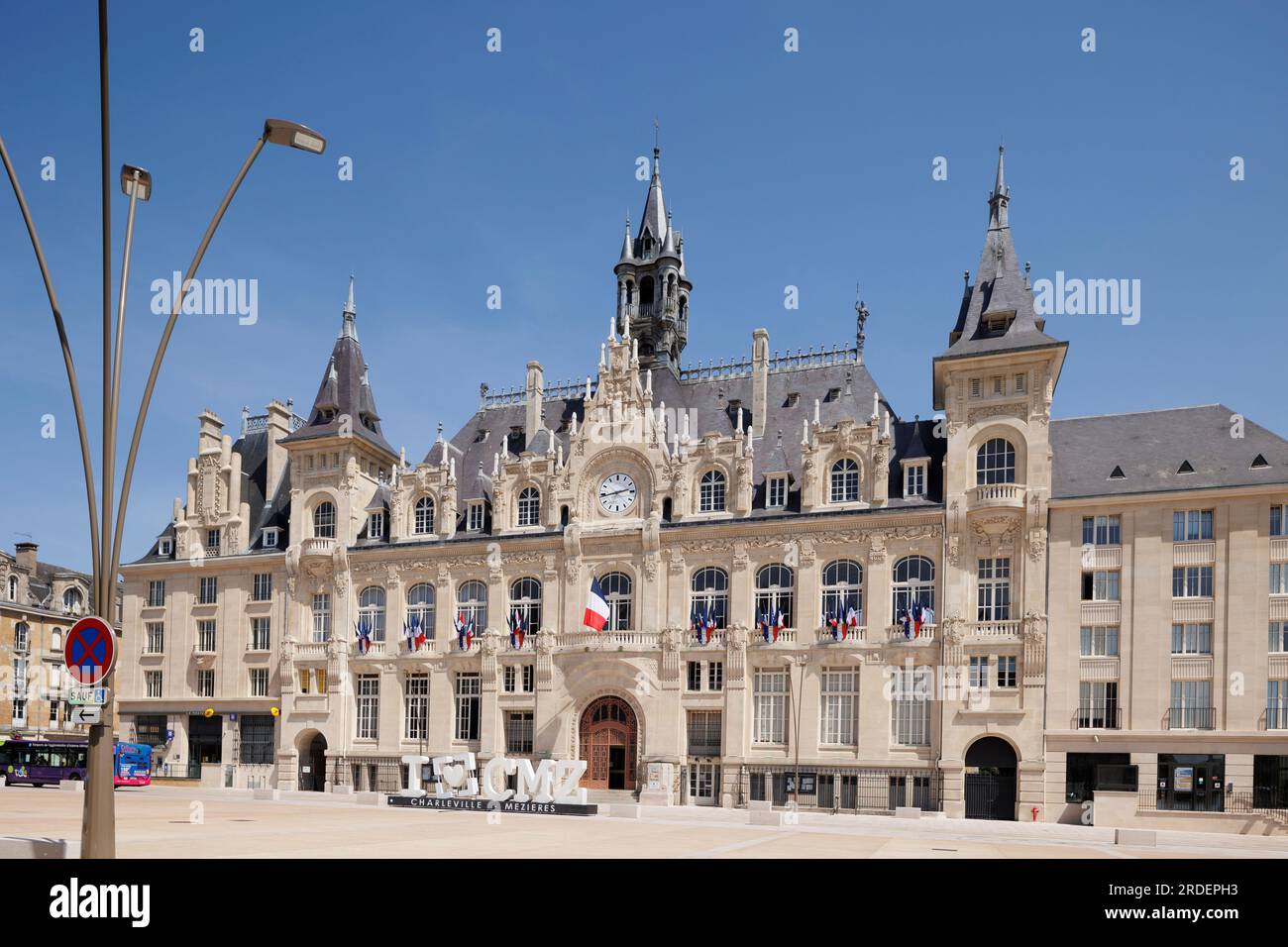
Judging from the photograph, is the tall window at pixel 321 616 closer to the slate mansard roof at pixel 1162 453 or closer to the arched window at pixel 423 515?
the arched window at pixel 423 515

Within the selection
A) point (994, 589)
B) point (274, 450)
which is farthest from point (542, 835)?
point (274, 450)

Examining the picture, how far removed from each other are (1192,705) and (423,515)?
146 feet

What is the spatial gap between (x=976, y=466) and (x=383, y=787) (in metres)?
38.9

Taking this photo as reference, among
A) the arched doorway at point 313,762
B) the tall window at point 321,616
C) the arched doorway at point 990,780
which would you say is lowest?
the arched doorway at point 313,762

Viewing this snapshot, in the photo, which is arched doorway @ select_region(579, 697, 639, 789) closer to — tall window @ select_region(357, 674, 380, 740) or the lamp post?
tall window @ select_region(357, 674, 380, 740)

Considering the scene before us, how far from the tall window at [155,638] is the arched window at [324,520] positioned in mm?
14036

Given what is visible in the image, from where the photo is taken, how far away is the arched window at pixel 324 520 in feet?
242

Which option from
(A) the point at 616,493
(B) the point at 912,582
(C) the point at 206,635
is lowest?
(C) the point at 206,635

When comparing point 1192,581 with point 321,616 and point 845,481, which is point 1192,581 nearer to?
point 845,481

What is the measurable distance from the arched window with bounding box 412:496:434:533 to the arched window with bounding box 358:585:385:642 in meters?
4.54

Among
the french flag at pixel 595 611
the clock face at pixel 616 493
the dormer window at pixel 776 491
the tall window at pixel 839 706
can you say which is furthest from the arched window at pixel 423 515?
the tall window at pixel 839 706

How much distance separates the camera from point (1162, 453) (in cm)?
5775

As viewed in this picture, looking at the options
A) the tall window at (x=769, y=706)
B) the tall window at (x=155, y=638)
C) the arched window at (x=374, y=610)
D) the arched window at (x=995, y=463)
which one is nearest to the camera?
the arched window at (x=995, y=463)
